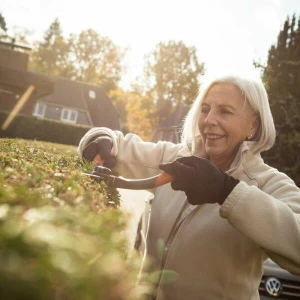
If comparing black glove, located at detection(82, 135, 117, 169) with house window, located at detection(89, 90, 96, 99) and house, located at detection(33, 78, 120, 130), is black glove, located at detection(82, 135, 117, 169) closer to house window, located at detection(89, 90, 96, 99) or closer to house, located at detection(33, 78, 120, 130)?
house, located at detection(33, 78, 120, 130)

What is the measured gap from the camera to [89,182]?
2191 mm

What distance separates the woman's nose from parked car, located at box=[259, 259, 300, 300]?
336 cm

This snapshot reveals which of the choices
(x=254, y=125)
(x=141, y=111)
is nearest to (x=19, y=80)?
(x=254, y=125)

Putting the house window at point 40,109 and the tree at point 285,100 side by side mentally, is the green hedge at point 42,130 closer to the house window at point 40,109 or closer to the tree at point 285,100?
the tree at point 285,100

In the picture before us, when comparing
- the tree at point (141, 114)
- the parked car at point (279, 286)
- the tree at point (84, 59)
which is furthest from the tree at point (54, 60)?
the parked car at point (279, 286)

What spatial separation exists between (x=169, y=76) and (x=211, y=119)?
60508 mm

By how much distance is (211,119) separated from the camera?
290cm

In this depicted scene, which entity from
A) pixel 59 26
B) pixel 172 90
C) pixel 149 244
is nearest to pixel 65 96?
pixel 172 90

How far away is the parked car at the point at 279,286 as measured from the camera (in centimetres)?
538

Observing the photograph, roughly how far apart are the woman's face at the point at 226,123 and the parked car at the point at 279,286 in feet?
10.1

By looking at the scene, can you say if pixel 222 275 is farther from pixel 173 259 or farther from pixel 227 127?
pixel 227 127

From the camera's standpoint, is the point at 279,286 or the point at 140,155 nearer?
the point at 140,155

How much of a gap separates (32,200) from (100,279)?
0.43 meters

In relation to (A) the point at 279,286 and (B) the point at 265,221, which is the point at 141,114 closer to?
(A) the point at 279,286
